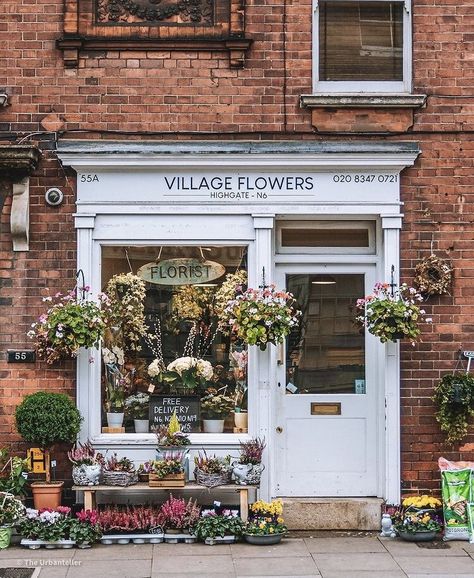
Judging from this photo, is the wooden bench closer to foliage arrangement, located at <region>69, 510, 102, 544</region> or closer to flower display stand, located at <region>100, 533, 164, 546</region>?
foliage arrangement, located at <region>69, 510, 102, 544</region>

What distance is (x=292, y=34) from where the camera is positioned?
9508 mm

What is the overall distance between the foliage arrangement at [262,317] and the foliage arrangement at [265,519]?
143 cm

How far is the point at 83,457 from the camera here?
895cm

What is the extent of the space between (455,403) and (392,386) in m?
0.64

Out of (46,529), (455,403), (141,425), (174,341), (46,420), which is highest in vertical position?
(174,341)

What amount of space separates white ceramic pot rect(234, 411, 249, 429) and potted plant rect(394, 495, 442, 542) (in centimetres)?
163

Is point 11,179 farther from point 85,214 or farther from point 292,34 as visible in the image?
point 292,34

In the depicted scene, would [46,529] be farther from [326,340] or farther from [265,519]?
[326,340]

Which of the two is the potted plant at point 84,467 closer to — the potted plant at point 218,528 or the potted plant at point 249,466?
the potted plant at point 218,528

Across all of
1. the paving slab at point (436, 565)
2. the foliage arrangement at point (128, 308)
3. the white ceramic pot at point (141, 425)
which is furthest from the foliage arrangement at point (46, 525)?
the paving slab at point (436, 565)

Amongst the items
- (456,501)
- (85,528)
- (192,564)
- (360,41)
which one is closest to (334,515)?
(456,501)

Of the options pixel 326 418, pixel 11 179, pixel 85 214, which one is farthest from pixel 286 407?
pixel 11 179

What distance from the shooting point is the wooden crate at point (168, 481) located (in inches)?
351

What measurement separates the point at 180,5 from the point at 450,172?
9.97ft
